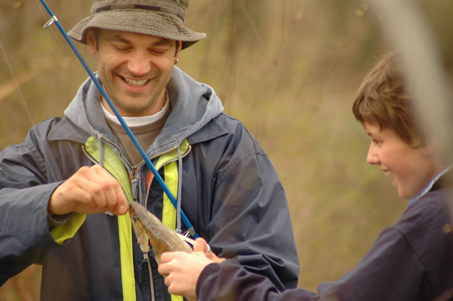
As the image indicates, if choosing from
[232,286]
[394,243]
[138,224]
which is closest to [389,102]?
[394,243]

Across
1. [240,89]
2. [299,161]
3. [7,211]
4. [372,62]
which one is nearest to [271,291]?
[372,62]

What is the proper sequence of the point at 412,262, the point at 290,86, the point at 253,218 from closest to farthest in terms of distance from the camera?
the point at 412,262 < the point at 253,218 < the point at 290,86

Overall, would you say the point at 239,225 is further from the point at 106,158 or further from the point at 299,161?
the point at 299,161

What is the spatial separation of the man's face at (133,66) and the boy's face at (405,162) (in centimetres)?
119

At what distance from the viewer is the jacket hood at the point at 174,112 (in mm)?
2271

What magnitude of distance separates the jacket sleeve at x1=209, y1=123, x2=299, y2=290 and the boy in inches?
14.6

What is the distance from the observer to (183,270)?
65.2 inches

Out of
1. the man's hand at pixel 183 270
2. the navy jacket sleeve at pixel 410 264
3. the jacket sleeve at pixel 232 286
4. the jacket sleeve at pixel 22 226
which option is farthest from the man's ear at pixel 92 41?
the navy jacket sleeve at pixel 410 264

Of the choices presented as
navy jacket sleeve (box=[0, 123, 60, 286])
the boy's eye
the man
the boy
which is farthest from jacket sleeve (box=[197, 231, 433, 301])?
the boy's eye

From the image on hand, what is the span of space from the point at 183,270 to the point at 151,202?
0.61 m

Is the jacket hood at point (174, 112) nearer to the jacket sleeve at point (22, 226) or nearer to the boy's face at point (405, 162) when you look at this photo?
the jacket sleeve at point (22, 226)

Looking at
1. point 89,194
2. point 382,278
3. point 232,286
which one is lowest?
point 382,278

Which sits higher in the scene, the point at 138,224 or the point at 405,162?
the point at 138,224

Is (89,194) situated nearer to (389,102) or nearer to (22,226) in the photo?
(22,226)
